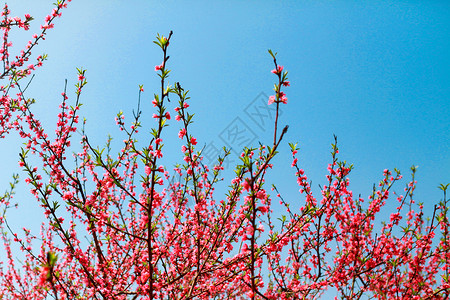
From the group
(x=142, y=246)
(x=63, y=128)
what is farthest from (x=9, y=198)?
(x=142, y=246)

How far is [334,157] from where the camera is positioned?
5410mm

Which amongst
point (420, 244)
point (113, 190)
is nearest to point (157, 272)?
point (113, 190)

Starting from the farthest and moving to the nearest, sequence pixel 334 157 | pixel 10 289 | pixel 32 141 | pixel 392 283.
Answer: pixel 10 289
pixel 392 283
pixel 32 141
pixel 334 157

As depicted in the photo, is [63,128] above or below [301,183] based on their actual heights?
above

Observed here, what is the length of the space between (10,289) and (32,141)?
6525mm

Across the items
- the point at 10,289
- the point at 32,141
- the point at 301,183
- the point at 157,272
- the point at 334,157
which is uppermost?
the point at 32,141

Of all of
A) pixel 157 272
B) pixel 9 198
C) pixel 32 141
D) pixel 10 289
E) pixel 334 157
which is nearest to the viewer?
pixel 157 272

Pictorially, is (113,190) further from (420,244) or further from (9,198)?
(420,244)

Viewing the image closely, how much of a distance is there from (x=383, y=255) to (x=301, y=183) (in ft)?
8.65

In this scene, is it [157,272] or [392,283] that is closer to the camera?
[157,272]

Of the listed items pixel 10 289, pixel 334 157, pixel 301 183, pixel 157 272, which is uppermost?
pixel 334 157

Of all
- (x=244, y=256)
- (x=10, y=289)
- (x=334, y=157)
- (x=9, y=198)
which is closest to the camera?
(x=244, y=256)

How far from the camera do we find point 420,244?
5711 mm

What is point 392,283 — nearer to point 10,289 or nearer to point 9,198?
point 9,198
